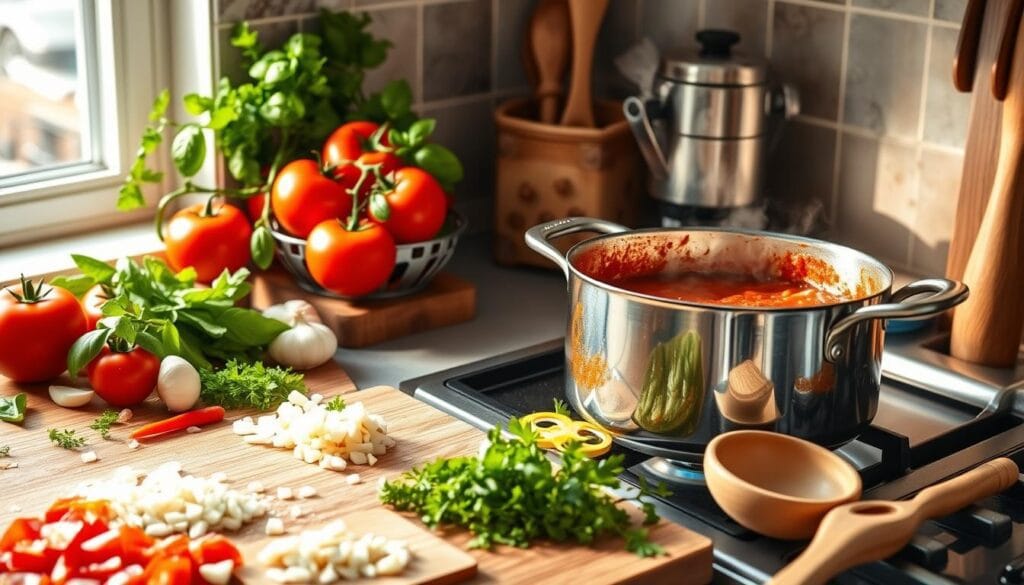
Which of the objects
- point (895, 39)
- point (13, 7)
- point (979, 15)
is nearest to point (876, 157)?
point (895, 39)

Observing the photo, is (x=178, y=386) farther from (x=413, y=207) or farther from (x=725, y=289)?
(x=725, y=289)

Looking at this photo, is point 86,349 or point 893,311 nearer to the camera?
point 893,311

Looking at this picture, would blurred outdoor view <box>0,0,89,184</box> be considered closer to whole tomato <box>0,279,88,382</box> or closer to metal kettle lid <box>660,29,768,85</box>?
whole tomato <box>0,279,88,382</box>

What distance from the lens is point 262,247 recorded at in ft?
5.13

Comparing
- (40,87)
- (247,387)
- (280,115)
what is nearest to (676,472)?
(247,387)

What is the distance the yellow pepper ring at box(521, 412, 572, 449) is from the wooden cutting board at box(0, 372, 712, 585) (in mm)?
Result: 50

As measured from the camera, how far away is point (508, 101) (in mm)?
1840

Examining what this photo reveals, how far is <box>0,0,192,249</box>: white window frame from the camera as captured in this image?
1660 mm

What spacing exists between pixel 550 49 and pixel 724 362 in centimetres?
73

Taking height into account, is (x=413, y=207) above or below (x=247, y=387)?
above

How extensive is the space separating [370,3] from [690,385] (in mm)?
756

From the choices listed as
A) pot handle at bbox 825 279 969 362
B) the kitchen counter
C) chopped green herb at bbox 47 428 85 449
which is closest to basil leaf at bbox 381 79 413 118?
the kitchen counter

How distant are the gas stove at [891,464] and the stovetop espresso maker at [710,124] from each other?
0.29 metres

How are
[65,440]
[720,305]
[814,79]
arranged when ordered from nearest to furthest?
[720,305] < [65,440] < [814,79]
